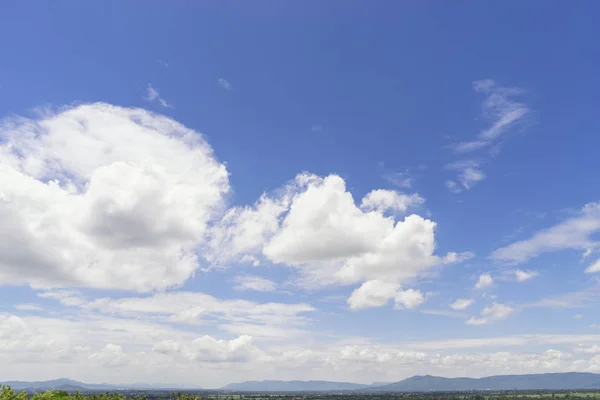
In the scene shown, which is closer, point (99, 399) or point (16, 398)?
point (16, 398)

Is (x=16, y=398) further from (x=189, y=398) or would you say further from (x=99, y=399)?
(x=189, y=398)

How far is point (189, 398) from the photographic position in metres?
161

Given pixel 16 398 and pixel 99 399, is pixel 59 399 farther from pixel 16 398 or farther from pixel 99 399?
pixel 99 399

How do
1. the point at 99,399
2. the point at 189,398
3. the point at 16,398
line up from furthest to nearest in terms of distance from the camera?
the point at 189,398 → the point at 99,399 → the point at 16,398

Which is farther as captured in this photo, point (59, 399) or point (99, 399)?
point (99, 399)

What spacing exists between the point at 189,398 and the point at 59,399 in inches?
2161

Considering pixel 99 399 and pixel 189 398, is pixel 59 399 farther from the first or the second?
pixel 189 398

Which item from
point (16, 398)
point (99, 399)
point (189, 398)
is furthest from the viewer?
point (189, 398)

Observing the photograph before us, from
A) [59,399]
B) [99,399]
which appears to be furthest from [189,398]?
[59,399]

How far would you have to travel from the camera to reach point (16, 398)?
11250 centimetres

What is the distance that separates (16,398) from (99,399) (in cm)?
2937

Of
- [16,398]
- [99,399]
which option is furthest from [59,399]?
[99,399]

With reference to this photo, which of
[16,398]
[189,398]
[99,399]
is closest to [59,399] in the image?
[16,398]

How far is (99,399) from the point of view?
5389 inches
